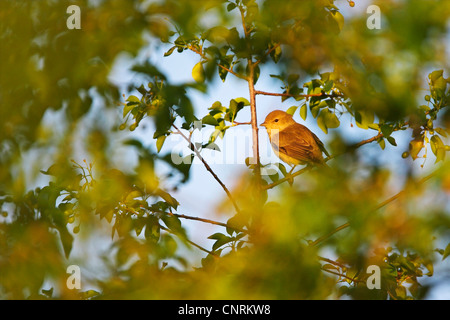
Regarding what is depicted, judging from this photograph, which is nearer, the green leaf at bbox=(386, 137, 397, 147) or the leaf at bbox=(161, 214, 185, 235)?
the leaf at bbox=(161, 214, 185, 235)

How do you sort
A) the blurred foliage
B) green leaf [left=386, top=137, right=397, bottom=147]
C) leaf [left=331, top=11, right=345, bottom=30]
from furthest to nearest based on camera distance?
green leaf [left=386, top=137, right=397, bottom=147] → leaf [left=331, top=11, right=345, bottom=30] → the blurred foliage

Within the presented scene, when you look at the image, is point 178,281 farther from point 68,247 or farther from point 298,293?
point 68,247

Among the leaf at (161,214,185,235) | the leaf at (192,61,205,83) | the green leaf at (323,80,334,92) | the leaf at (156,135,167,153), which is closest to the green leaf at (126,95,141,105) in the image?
the leaf at (156,135,167,153)

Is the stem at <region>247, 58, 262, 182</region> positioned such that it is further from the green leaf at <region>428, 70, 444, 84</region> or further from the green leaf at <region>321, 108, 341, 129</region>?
the green leaf at <region>428, 70, 444, 84</region>

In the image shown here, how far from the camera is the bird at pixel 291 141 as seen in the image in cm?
621

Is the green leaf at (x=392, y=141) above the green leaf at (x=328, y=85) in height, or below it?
below

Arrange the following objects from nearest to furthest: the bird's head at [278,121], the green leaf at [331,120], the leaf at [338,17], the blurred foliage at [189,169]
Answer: the blurred foliage at [189,169] → the leaf at [338,17] → the green leaf at [331,120] → the bird's head at [278,121]

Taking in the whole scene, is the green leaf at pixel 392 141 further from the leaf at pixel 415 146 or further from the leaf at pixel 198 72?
the leaf at pixel 198 72

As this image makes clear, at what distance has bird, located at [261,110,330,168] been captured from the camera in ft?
20.4

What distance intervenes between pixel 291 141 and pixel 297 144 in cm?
17

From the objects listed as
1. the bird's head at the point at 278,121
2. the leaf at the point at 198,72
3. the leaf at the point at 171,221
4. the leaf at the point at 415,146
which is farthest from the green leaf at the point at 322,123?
the bird's head at the point at 278,121

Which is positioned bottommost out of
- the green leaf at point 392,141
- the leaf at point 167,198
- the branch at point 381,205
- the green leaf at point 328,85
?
the branch at point 381,205

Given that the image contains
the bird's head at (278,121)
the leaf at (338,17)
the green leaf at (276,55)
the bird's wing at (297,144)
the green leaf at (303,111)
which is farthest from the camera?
the bird's head at (278,121)

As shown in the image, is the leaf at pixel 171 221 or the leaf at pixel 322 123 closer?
the leaf at pixel 171 221
